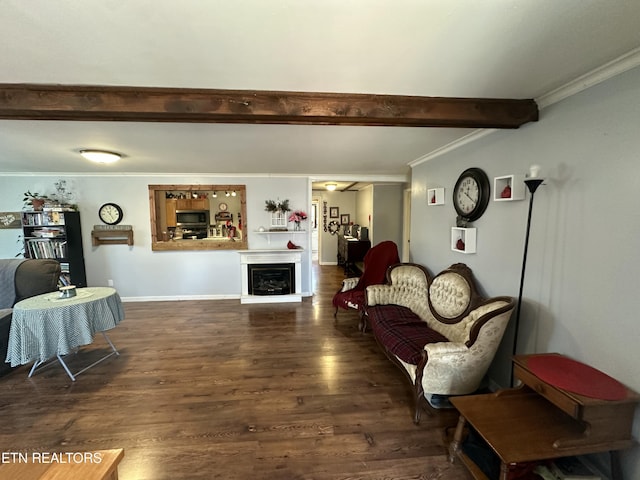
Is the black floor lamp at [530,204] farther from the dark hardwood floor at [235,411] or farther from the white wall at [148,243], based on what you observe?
the white wall at [148,243]

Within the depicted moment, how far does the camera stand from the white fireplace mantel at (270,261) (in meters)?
4.80

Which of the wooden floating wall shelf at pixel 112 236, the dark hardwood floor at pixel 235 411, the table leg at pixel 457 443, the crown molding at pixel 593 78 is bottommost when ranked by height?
the dark hardwood floor at pixel 235 411

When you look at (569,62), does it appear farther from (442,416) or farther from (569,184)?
(442,416)

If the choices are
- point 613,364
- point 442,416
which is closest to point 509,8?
point 613,364

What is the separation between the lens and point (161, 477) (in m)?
1.60

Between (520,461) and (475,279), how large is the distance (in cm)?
162

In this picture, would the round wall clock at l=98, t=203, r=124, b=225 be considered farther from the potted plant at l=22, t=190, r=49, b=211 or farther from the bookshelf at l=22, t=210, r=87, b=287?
the potted plant at l=22, t=190, r=49, b=211

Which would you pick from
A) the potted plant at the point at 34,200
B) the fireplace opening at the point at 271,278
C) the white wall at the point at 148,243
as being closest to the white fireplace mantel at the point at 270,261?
the fireplace opening at the point at 271,278

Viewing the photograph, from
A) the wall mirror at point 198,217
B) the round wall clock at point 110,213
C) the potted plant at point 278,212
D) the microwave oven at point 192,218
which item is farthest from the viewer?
the microwave oven at point 192,218

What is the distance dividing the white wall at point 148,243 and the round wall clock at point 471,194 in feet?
9.12

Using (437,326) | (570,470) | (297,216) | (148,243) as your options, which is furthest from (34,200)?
(570,470)

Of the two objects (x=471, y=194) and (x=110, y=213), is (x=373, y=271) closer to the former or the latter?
(x=471, y=194)

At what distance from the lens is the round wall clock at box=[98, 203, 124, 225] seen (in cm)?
471

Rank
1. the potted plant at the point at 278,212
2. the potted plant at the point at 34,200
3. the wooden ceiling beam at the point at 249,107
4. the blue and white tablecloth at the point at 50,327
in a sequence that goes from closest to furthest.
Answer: the wooden ceiling beam at the point at 249,107 < the blue and white tablecloth at the point at 50,327 < the potted plant at the point at 34,200 < the potted plant at the point at 278,212
